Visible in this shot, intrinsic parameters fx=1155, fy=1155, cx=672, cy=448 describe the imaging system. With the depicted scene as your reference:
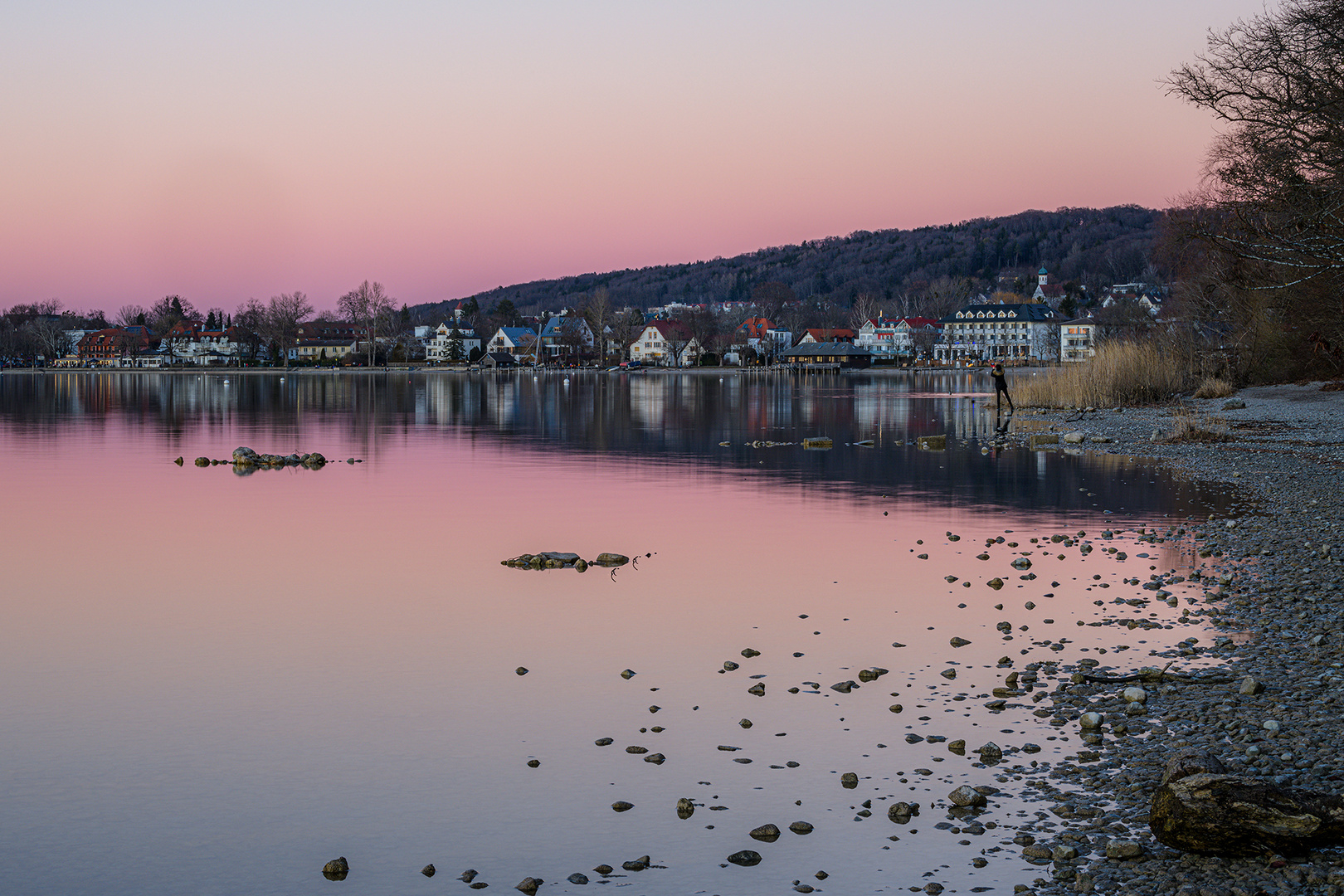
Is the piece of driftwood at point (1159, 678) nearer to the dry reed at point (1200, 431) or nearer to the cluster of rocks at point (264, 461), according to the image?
the dry reed at point (1200, 431)

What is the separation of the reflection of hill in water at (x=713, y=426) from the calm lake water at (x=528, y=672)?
0.51 m

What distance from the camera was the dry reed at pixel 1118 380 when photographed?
177 feet

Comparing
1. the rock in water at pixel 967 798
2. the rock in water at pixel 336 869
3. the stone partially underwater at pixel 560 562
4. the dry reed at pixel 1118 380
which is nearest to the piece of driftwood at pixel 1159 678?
the rock in water at pixel 967 798

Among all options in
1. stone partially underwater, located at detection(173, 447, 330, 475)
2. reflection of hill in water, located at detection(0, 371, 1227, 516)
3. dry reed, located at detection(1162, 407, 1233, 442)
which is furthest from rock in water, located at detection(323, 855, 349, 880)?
dry reed, located at detection(1162, 407, 1233, 442)

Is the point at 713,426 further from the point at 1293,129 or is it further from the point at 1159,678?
the point at 1159,678

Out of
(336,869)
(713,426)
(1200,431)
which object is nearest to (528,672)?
(336,869)

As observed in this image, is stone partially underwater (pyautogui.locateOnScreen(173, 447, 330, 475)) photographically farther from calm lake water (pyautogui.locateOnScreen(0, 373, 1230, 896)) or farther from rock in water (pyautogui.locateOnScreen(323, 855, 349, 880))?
rock in water (pyautogui.locateOnScreen(323, 855, 349, 880))

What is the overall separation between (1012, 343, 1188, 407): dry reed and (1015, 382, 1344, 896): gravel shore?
3423cm

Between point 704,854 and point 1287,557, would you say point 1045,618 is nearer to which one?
point 1287,557

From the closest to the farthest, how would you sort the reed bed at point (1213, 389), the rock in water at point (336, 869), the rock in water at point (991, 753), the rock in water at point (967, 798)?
the rock in water at point (336, 869), the rock in water at point (967, 798), the rock in water at point (991, 753), the reed bed at point (1213, 389)

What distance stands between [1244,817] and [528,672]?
282 inches

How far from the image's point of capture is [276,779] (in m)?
9.25

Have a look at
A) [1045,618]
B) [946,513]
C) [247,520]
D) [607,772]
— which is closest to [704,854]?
[607,772]

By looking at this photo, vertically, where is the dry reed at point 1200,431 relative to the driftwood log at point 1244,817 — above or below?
above
